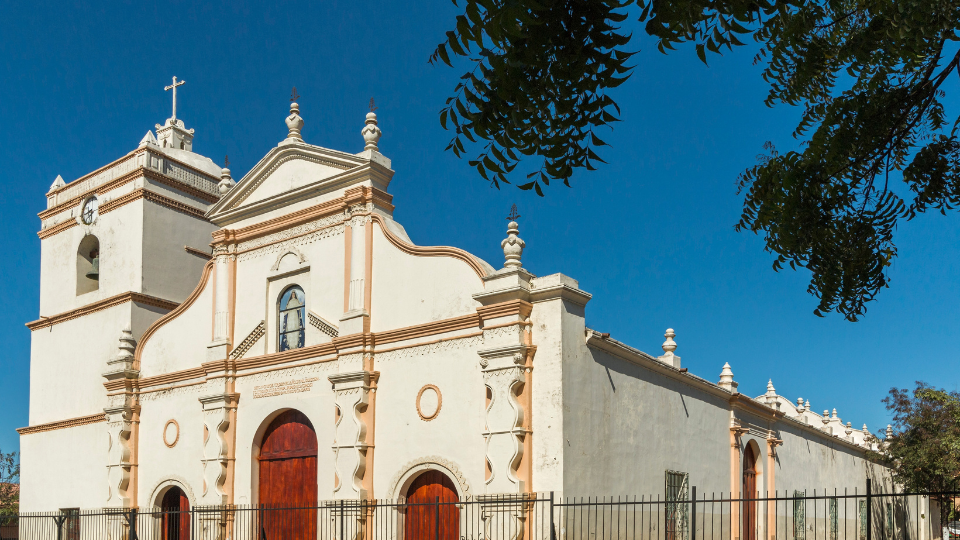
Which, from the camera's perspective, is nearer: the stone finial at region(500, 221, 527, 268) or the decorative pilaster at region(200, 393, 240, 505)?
→ the stone finial at region(500, 221, 527, 268)

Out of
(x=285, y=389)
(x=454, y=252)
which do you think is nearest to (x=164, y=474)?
(x=285, y=389)

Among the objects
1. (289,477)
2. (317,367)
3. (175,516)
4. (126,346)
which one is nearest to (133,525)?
(175,516)

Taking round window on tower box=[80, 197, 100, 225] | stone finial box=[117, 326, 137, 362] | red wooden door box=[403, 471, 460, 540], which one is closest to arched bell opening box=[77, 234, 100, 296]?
round window on tower box=[80, 197, 100, 225]

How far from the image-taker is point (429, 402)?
1527cm

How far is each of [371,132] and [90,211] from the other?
10350 mm

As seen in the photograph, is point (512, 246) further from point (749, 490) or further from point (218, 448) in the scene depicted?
point (749, 490)

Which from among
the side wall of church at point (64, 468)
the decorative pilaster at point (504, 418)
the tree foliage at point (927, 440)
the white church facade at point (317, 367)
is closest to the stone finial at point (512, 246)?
the white church facade at point (317, 367)

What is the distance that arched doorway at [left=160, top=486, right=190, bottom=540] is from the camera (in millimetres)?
19094

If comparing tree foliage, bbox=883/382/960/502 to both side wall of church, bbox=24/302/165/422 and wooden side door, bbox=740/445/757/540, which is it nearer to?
wooden side door, bbox=740/445/757/540

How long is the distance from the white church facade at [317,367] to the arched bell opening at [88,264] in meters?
0.05

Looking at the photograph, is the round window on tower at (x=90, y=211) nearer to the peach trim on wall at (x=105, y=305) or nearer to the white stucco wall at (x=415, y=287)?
the peach trim on wall at (x=105, y=305)

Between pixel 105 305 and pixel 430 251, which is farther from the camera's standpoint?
pixel 105 305

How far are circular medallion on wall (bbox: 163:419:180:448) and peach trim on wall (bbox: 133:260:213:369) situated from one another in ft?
6.17

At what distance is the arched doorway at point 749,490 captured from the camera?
20.7 meters
